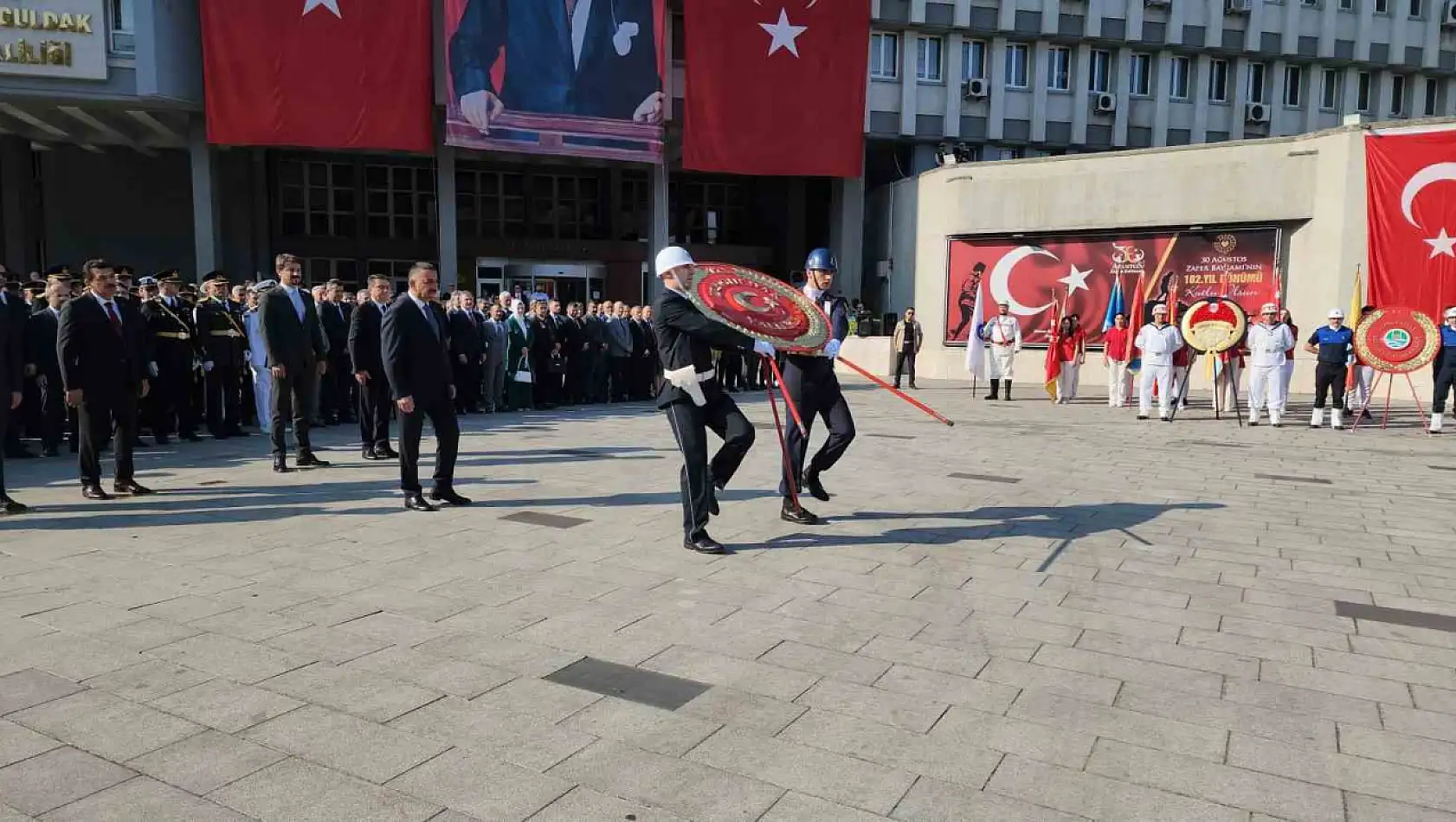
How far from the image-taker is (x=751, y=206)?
39.1m

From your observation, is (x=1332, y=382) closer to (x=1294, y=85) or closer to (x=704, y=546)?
(x=704, y=546)

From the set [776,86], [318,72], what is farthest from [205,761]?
[776,86]

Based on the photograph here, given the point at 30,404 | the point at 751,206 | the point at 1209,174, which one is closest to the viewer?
the point at 30,404

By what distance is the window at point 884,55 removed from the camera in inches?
1353

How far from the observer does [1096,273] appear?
22.3 meters

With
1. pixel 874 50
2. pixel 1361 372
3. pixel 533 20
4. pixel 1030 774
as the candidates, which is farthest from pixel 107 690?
pixel 874 50

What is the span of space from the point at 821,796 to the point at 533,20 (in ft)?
86.7

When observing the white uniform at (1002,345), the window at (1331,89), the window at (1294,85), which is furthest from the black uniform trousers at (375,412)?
the window at (1331,89)

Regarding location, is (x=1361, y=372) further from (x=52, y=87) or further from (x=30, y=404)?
(x=52, y=87)

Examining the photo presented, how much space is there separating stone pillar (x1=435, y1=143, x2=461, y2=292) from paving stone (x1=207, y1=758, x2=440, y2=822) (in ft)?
86.7

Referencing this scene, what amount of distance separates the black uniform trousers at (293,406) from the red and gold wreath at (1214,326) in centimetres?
1326

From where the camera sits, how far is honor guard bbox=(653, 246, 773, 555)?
20.4 ft

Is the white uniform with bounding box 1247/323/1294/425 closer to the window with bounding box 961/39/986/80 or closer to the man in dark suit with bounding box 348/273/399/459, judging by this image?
the man in dark suit with bounding box 348/273/399/459

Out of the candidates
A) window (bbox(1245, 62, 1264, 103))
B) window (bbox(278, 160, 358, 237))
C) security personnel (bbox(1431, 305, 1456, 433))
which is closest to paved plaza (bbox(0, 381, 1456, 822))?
security personnel (bbox(1431, 305, 1456, 433))
